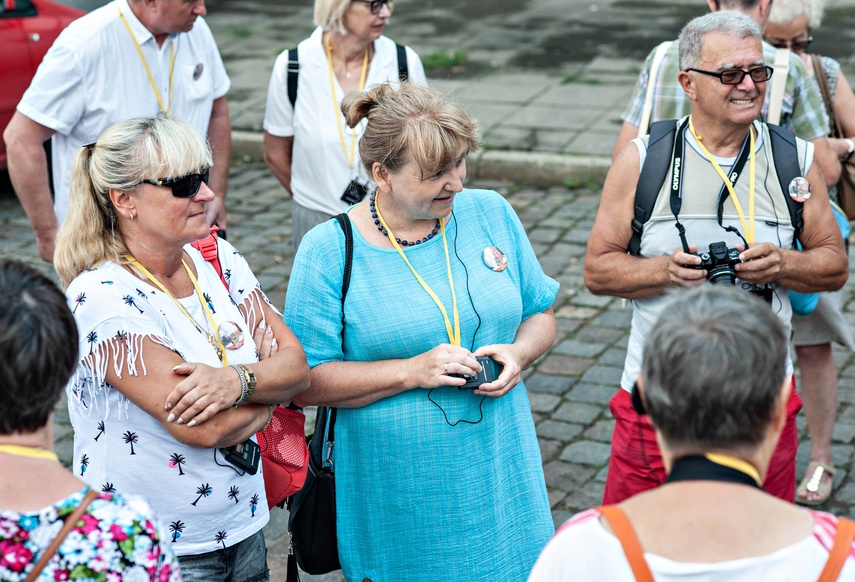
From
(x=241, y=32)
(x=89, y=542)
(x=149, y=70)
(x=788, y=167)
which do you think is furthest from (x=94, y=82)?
(x=241, y=32)

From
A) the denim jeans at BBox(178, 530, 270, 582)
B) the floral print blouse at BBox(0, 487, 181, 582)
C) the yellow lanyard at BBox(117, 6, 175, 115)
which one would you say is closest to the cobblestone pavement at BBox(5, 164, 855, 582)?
the denim jeans at BBox(178, 530, 270, 582)

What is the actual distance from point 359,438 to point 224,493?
1.49ft

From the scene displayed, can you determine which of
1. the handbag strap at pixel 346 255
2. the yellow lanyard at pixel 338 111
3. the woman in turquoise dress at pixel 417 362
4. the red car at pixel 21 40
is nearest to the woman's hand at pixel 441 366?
the woman in turquoise dress at pixel 417 362

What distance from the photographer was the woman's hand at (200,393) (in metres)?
2.81

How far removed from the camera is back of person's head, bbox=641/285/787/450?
6.06ft

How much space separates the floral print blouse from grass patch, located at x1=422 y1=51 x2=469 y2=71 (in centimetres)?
947

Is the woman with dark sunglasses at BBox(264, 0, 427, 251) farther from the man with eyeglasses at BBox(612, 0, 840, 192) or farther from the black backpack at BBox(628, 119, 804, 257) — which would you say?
the black backpack at BBox(628, 119, 804, 257)

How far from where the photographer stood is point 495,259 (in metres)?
3.31

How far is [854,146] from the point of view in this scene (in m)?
4.47

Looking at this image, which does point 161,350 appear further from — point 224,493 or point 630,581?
point 630,581

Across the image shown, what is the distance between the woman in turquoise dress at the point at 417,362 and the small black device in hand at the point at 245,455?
26 centimetres

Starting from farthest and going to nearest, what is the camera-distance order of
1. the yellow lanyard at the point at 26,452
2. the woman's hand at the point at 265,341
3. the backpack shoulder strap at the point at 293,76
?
the backpack shoulder strap at the point at 293,76, the woman's hand at the point at 265,341, the yellow lanyard at the point at 26,452

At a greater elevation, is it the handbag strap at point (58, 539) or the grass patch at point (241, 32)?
the handbag strap at point (58, 539)

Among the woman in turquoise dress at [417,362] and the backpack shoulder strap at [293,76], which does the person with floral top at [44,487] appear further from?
the backpack shoulder strap at [293,76]
